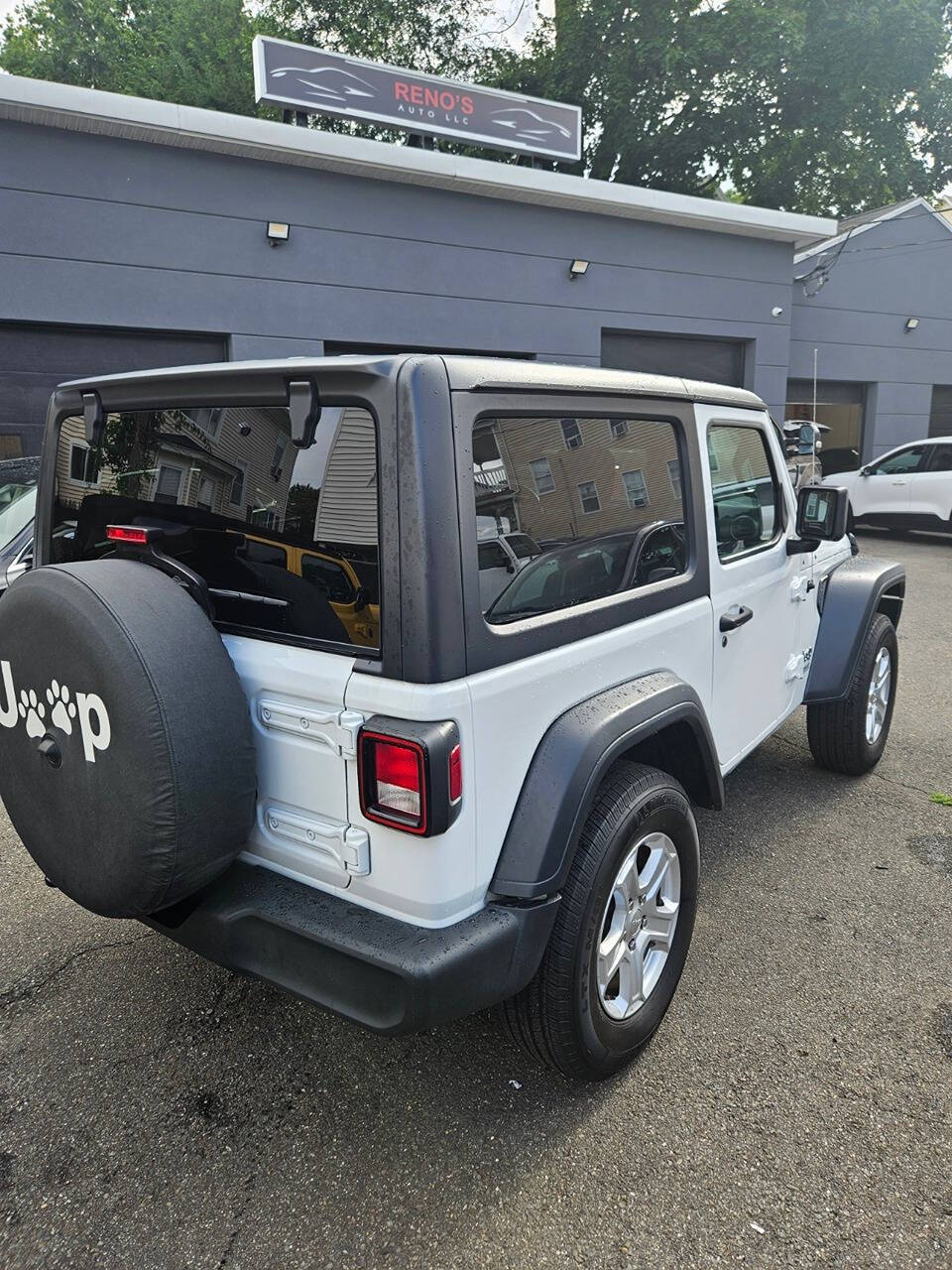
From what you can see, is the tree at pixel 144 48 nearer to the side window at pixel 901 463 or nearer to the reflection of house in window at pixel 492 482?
the side window at pixel 901 463

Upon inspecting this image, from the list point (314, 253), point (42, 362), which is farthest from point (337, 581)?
point (314, 253)

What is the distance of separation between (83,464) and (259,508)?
0.82 m

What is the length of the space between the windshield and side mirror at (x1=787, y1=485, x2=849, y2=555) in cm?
449

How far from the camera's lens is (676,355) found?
40.9ft

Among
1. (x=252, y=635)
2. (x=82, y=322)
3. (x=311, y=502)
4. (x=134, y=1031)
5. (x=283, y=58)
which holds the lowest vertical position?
(x=134, y=1031)

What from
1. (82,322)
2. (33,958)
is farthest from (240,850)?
(82,322)

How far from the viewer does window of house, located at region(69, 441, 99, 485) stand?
2434mm

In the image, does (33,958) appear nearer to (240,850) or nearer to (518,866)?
(240,850)

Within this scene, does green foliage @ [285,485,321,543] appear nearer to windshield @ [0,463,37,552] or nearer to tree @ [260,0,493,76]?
windshield @ [0,463,37,552]

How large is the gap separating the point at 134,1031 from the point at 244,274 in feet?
28.0

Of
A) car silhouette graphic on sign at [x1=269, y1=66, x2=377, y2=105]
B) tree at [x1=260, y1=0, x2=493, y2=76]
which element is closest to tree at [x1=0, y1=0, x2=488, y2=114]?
tree at [x1=260, y1=0, x2=493, y2=76]

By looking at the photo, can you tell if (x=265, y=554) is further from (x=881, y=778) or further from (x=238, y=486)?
(x=881, y=778)

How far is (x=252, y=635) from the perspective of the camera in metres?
2.05

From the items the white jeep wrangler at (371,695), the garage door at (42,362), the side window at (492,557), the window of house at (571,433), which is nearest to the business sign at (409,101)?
the garage door at (42,362)
